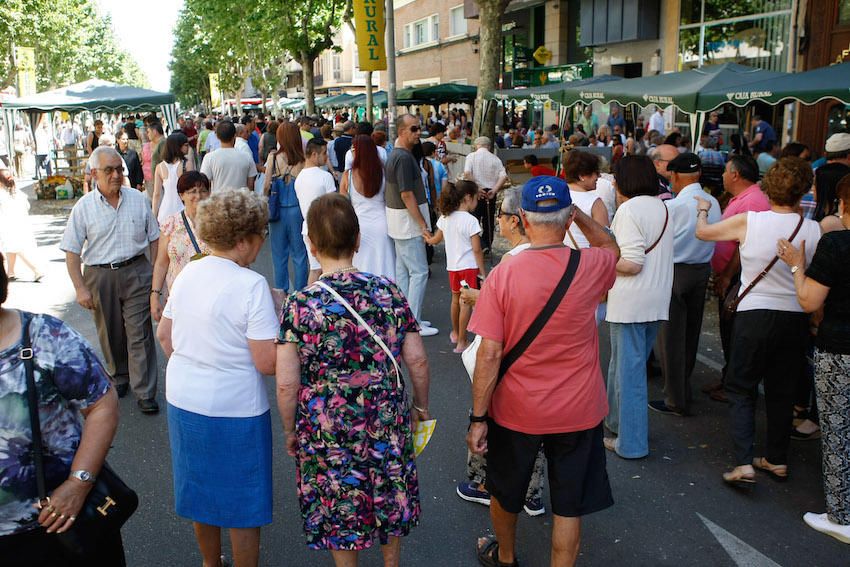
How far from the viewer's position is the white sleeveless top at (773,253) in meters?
3.95

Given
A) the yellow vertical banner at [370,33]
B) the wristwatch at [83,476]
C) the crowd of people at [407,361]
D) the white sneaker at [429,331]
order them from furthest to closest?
the yellow vertical banner at [370,33]
the white sneaker at [429,331]
the crowd of people at [407,361]
the wristwatch at [83,476]

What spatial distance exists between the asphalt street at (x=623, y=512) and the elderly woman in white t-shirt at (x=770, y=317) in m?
0.24

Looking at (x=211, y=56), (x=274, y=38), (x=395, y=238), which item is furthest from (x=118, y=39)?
(x=395, y=238)

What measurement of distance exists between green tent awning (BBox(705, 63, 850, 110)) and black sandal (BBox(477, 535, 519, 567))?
20.6ft

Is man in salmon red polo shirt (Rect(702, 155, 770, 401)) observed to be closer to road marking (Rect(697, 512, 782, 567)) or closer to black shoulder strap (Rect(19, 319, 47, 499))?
road marking (Rect(697, 512, 782, 567))

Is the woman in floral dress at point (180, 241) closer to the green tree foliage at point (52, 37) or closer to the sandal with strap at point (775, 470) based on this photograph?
the sandal with strap at point (775, 470)

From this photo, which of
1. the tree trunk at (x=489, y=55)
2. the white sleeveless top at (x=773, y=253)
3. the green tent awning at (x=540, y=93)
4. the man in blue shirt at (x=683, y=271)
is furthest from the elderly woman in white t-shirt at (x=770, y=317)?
the tree trunk at (x=489, y=55)

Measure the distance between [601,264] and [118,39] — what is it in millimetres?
83915

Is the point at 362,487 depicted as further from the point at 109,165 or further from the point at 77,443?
the point at 109,165

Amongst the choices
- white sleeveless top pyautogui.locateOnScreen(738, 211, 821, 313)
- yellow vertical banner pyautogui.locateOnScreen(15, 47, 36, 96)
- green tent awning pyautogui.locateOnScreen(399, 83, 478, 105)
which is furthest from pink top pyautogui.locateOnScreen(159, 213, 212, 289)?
yellow vertical banner pyautogui.locateOnScreen(15, 47, 36, 96)

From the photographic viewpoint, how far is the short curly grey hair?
2912mm

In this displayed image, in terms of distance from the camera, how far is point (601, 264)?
298 cm

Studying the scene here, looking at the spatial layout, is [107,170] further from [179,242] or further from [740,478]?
[740,478]

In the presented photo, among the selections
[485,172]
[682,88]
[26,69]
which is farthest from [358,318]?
[26,69]
